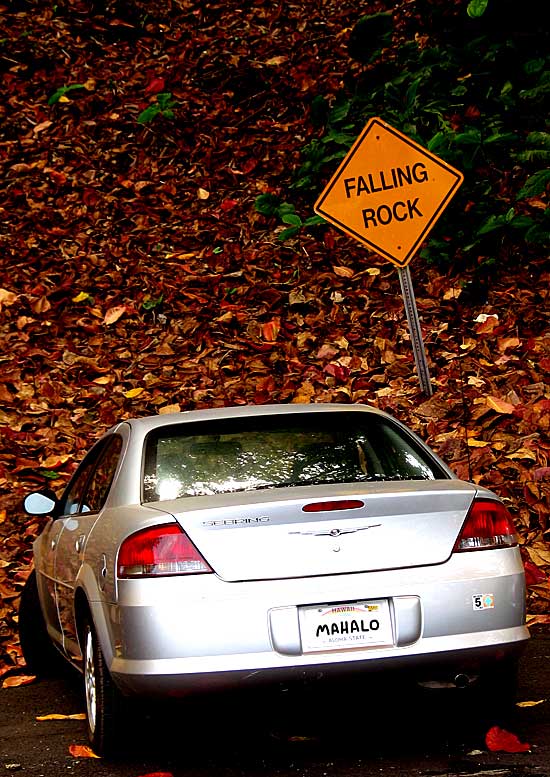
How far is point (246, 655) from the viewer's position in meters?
3.85

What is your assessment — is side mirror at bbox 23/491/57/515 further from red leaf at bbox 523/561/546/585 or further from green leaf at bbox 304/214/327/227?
green leaf at bbox 304/214/327/227

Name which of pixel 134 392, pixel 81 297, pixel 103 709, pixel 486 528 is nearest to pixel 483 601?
pixel 486 528

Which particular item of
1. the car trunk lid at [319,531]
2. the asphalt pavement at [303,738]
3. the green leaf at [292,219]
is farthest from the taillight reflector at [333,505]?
the green leaf at [292,219]

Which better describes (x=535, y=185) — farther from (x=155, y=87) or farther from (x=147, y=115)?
(x=155, y=87)

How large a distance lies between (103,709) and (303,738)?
2.80 ft

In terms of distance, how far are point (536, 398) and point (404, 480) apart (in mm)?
4794

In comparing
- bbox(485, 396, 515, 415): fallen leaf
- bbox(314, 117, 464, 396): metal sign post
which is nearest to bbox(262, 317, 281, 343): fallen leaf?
bbox(485, 396, 515, 415): fallen leaf

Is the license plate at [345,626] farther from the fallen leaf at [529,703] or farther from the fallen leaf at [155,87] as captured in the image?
the fallen leaf at [155,87]

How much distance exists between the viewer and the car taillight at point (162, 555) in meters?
3.95

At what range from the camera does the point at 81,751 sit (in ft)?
14.9

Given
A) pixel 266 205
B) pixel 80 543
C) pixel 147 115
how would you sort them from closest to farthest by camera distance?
1. pixel 80 543
2. pixel 266 205
3. pixel 147 115

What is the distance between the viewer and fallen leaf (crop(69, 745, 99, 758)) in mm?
4500

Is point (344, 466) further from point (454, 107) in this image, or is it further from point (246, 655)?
point (454, 107)

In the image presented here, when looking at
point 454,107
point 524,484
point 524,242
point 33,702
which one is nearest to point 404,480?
point 33,702
